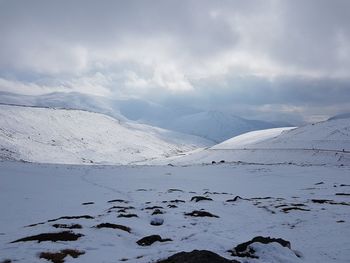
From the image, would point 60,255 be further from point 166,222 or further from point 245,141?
point 245,141

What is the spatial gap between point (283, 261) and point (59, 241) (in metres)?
7.73

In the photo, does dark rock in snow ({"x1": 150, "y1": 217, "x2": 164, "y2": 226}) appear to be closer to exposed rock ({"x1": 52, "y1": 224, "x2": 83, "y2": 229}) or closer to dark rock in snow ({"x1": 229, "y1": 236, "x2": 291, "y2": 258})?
exposed rock ({"x1": 52, "y1": 224, "x2": 83, "y2": 229})

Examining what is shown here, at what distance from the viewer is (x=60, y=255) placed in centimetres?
1081

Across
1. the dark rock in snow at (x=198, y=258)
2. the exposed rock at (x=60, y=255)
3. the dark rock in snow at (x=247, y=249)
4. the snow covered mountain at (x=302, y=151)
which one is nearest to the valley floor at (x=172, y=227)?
the exposed rock at (x=60, y=255)

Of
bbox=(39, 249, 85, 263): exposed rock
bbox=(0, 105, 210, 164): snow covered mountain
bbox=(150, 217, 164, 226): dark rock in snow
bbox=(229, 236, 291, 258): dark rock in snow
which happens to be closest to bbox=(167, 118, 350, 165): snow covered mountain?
bbox=(0, 105, 210, 164): snow covered mountain

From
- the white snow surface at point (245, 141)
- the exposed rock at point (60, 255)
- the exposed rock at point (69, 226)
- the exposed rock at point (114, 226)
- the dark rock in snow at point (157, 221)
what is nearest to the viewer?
the exposed rock at point (60, 255)

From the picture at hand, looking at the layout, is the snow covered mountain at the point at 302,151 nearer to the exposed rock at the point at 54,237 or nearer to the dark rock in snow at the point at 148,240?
the dark rock in snow at the point at 148,240

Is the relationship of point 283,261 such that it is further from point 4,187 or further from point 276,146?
point 276,146

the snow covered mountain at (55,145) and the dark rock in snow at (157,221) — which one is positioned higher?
the snow covered mountain at (55,145)

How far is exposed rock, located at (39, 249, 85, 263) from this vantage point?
412 inches

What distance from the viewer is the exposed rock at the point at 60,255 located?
34.3 ft

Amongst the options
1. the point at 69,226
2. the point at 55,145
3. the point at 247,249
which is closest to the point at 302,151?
the point at 69,226

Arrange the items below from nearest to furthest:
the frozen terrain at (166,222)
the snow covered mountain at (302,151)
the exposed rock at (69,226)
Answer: the frozen terrain at (166,222) < the exposed rock at (69,226) < the snow covered mountain at (302,151)

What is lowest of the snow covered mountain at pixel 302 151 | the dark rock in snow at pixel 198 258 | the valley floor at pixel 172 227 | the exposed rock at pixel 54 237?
the valley floor at pixel 172 227
